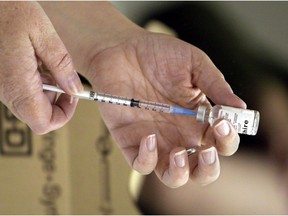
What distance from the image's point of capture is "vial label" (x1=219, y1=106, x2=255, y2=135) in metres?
0.87

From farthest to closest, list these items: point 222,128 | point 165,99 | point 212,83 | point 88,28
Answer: point 88,28 → point 165,99 → point 212,83 → point 222,128

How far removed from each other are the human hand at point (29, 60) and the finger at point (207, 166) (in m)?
0.31

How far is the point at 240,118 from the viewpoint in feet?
Result: 2.87

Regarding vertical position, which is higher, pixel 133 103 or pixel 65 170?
pixel 133 103

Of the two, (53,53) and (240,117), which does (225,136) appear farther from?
(53,53)

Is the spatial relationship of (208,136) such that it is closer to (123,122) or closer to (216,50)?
(123,122)

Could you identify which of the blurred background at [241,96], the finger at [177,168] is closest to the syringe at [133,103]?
the finger at [177,168]

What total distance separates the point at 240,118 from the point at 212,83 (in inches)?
4.5

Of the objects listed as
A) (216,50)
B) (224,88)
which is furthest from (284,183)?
(224,88)

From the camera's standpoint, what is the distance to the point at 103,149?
7.04 feet

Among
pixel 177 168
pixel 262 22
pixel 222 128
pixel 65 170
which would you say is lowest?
pixel 65 170

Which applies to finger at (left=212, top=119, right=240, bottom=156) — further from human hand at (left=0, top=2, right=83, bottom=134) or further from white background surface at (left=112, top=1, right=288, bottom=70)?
white background surface at (left=112, top=1, right=288, bottom=70)

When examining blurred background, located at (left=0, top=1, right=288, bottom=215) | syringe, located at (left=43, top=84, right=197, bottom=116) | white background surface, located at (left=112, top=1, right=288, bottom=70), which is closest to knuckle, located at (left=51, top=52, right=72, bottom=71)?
syringe, located at (left=43, top=84, right=197, bottom=116)

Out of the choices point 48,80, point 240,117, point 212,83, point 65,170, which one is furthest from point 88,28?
point 65,170
